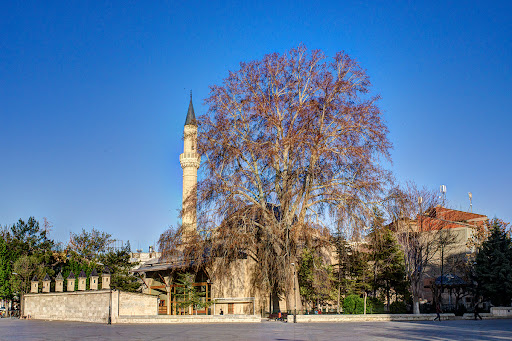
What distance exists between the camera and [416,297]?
108ft

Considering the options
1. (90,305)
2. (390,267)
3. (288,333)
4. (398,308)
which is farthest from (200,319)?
(390,267)

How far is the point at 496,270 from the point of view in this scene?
3256 centimetres

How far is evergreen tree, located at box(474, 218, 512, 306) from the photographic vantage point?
3241cm

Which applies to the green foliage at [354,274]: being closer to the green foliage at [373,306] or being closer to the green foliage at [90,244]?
the green foliage at [373,306]

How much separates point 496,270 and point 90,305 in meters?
25.2

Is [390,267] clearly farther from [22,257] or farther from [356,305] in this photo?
→ [22,257]

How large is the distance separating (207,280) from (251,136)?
43.5 ft

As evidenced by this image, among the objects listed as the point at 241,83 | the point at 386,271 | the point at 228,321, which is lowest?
the point at 228,321

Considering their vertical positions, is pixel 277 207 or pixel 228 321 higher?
pixel 277 207

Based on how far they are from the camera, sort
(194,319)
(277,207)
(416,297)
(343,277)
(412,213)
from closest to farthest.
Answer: (194,319), (277,207), (416,297), (412,213), (343,277)

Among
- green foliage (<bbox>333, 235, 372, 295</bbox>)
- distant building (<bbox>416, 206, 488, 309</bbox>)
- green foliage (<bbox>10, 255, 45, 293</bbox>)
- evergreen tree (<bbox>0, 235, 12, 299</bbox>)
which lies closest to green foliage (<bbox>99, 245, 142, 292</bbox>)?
green foliage (<bbox>10, 255, 45, 293</bbox>)

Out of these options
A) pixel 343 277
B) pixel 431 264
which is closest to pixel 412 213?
pixel 343 277

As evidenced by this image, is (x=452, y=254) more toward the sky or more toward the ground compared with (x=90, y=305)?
more toward the sky

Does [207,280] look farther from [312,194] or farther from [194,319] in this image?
[312,194]
